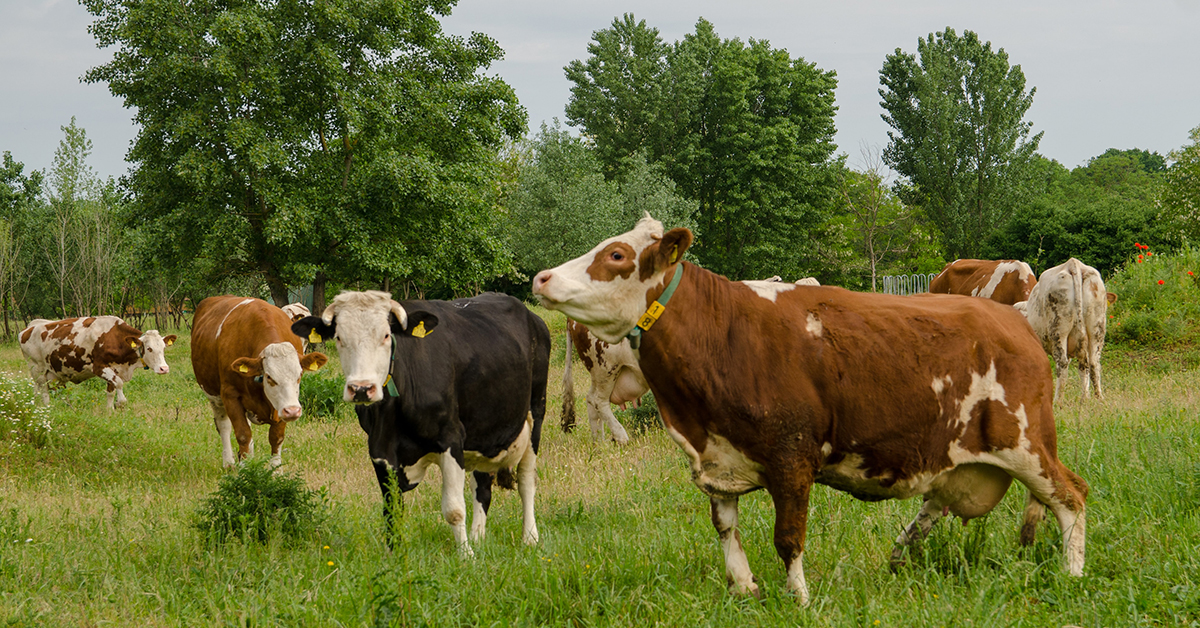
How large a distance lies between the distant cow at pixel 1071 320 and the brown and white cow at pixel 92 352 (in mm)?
14762

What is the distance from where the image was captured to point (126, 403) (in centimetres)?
1523

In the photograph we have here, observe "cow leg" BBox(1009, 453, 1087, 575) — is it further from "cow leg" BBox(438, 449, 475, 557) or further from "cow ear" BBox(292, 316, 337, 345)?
"cow ear" BBox(292, 316, 337, 345)

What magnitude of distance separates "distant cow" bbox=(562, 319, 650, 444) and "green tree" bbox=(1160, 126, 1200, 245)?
26948 millimetres

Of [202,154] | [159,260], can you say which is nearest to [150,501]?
[202,154]

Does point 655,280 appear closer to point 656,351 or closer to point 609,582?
point 656,351

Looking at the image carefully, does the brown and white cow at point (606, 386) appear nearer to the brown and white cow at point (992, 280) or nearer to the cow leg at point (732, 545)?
the brown and white cow at point (992, 280)

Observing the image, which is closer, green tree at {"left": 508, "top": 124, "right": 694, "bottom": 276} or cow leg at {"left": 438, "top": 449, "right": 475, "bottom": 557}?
cow leg at {"left": 438, "top": 449, "right": 475, "bottom": 557}

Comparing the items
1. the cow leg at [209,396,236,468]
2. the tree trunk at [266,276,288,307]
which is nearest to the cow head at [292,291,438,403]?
the cow leg at [209,396,236,468]

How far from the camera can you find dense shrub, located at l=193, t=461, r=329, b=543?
5410mm

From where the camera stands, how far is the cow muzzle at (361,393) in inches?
189

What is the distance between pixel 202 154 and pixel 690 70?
1303 inches

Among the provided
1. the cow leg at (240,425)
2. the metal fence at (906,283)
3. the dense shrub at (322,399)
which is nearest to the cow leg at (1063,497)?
the cow leg at (240,425)

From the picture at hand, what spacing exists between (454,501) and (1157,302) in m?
14.8

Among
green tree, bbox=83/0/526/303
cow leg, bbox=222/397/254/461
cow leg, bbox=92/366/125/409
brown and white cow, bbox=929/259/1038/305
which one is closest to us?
cow leg, bbox=222/397/254/461
